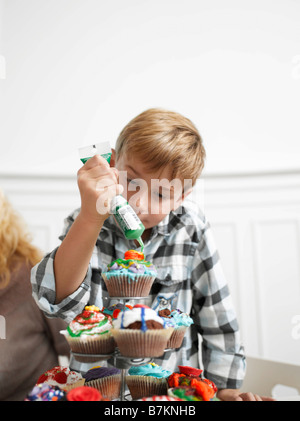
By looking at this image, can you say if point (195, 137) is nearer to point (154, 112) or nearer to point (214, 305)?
point (154, 112)

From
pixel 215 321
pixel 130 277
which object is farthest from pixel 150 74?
pixel 130 277

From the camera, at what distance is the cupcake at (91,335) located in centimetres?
60

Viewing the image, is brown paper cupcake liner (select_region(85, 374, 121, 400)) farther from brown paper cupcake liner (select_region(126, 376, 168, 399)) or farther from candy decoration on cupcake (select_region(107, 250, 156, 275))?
candy decoration on cupcake (select_region(107, 250, 156, 275))

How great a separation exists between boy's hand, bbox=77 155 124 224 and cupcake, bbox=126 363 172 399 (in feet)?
0.93

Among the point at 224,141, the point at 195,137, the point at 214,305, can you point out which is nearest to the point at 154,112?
the point at 195,137

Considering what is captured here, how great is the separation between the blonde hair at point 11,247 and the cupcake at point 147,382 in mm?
675

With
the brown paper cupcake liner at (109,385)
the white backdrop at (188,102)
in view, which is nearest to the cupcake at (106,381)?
the brown paper cupcake liner at (109,385)

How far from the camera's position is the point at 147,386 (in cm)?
64

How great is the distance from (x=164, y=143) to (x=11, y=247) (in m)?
0.68

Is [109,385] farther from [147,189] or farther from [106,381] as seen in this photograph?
[147,189]

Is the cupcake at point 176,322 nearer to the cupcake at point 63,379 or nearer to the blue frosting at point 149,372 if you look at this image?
the blue frosting at point 149,372

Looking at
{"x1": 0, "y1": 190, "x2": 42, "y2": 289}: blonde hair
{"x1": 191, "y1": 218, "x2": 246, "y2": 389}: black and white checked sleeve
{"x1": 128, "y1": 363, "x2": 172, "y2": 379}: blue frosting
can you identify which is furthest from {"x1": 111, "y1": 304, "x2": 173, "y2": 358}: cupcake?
{"x1": 0, "y1": 190, "x2": 42, "y2": 289}: blonde hair

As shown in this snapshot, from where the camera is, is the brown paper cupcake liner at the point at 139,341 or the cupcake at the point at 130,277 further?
the cupcake at the point at 130,277

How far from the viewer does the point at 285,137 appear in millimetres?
1912
